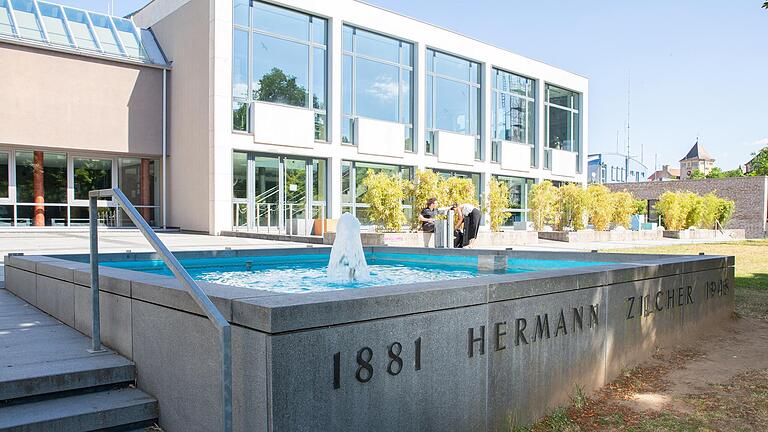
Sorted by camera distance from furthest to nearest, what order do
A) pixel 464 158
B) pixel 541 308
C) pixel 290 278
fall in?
pixel 464 158 → pixel 290 278 → pixel 541 308

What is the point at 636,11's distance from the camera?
2780cm

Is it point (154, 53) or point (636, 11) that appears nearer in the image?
point (154, 53)

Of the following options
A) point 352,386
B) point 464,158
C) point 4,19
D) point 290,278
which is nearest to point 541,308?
point 352,386

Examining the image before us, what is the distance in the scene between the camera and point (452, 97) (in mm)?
31188

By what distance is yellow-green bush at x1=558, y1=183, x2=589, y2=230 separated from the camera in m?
27.9

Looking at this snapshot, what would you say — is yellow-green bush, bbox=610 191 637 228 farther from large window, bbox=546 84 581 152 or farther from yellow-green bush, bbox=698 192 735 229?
yellow-green bush, bbox=698 192 735 229

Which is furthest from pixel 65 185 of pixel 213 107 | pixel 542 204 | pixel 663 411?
pixel 663 411

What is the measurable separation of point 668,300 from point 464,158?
24.9m

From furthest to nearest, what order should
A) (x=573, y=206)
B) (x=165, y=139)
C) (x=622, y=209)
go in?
(x=622, y=209), (x=573, y=206), (x=165, y=139)

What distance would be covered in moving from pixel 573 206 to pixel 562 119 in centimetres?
1267

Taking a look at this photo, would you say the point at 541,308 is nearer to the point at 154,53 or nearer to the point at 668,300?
the point at 668,300

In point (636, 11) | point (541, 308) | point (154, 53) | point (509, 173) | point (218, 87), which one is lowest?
point (541, 308)

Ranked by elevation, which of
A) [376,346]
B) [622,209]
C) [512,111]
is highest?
[512,111]

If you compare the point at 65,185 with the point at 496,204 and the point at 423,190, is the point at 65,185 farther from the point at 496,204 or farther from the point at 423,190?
the point at 496,204
